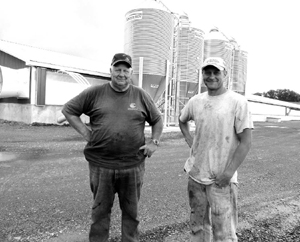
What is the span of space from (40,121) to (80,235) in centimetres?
1298

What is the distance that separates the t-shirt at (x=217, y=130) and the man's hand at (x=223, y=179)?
0.04m

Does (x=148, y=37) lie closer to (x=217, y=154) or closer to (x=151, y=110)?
(x=151, y=110)

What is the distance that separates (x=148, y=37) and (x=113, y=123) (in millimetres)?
10905

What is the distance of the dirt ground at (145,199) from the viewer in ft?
10.6

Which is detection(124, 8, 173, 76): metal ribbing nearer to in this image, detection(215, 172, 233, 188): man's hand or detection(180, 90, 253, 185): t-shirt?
detection(180, 90, 253, 185): t-shirt

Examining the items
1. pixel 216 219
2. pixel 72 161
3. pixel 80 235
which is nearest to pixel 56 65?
pixel 72 161

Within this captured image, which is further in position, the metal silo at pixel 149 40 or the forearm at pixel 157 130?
the metal silo at pixel 149 40

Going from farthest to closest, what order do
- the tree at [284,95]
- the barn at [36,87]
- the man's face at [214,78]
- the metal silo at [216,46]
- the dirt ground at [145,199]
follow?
the tree at [284,95] < the metal silo at [216,46] < the barn at [36,87] < the dirt ground at [145,199] < the man's face at [214,78]

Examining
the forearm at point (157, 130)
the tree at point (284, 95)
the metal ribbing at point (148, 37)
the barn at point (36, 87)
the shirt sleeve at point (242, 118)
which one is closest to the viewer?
the shirt sleeve at point (242, 118)

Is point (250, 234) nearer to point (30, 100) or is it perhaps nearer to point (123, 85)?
point (123, 85)

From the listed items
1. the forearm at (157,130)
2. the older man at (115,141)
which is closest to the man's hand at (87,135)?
the older man at (115,141)

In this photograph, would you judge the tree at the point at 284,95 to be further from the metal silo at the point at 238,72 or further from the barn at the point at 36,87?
→ the barn at the point at 36,87

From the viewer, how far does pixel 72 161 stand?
6840mm

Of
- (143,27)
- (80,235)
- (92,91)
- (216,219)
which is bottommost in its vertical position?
(80,235)
